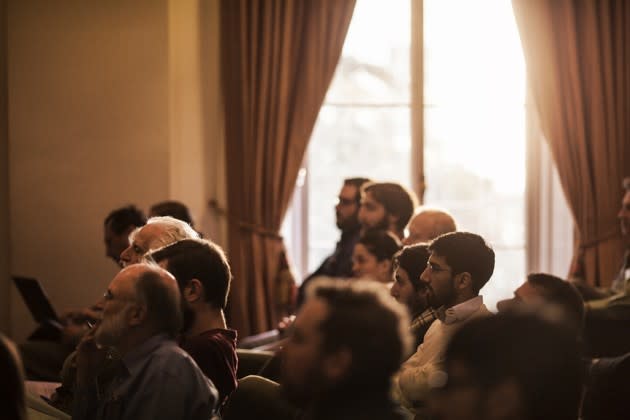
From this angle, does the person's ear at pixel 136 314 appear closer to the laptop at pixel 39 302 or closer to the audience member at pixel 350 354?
the audience member at pixel 350 354

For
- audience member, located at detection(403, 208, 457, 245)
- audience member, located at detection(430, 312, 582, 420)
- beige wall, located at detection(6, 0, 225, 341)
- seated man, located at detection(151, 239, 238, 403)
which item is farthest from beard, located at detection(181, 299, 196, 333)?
beige wall, located at detection(6, 0, 225, 341)

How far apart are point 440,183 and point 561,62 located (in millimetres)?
1103

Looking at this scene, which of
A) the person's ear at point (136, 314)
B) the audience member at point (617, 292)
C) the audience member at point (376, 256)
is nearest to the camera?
the person's ear at point (136, 314)

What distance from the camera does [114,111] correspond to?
6.19 metres

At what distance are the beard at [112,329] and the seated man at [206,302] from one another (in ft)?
0.98

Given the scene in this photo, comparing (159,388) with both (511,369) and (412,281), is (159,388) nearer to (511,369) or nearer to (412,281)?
(511,369)

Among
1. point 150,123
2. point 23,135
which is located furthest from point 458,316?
point 23,135

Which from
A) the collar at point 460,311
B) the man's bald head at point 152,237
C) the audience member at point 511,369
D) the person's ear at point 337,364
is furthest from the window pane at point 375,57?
the audience member at point 511,369

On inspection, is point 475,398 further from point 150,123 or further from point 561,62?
point 561,62

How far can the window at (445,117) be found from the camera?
267 inches

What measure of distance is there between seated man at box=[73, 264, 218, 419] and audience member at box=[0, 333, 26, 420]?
22.3 inches

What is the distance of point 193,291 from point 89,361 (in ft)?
1.20

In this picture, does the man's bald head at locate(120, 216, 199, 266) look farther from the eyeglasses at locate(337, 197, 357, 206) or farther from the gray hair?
the eyeglasses at locate(337, 197, 357, 206)

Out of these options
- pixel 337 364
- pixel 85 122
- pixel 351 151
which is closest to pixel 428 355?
pixel 337 364
